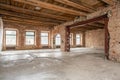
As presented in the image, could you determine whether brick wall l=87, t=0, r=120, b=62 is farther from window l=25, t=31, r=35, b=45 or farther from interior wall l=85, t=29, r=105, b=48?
window l=25, t=31, r=35, b=45

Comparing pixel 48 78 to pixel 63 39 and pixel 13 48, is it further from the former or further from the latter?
pixel 13 48

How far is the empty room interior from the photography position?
2.86 m

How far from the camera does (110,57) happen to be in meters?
4.48

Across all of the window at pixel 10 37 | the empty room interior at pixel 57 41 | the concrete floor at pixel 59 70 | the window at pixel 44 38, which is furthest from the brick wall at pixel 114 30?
the window at pixel 10 37

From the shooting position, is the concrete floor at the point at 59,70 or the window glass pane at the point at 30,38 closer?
the concrete floor at the point at 59,70

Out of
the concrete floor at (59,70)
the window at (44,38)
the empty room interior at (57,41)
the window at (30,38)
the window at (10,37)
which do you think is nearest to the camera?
the concrete floor at (59,70)

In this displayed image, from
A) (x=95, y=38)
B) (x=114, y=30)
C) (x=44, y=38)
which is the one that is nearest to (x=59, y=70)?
(x=114, y=30)

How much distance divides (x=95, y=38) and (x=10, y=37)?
9.51m

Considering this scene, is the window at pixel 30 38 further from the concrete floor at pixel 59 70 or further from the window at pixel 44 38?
the concrete floor at pixel 59 70

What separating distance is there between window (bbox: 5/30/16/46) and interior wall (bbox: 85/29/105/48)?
899 centimetres

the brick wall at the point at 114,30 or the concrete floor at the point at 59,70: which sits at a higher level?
the brick wall at the point at 114,30

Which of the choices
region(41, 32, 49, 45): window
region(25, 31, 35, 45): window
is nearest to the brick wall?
region(41, 32, 49, 45): window

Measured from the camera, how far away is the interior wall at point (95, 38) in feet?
37.3

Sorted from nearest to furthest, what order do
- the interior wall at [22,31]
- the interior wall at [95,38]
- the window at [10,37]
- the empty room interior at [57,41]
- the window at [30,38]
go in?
1. the empty room interior at [57,41]
2. the interior wall at [22,31]
3. the window at [10,37]
4. the window at [30,38]
5. the interior wall at [95,38]
